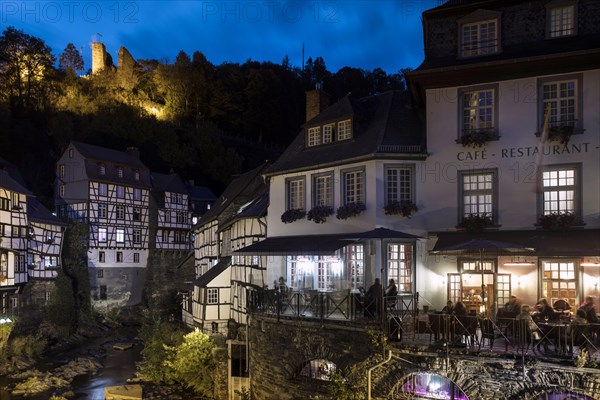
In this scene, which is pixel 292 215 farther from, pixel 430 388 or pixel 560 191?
pixel 560 191

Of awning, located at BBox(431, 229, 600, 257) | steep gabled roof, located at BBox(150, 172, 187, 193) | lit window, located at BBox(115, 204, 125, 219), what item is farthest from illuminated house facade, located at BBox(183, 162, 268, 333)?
steep gabled roof, located at BBox(150, 172, 187, 193)

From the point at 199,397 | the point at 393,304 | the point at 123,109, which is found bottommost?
the point at 199,397

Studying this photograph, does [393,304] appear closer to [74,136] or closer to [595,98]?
[595,98]

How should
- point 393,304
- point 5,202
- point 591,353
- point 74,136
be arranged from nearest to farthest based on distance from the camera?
point 591,353
point 393,304
point 5,202
point 74,136

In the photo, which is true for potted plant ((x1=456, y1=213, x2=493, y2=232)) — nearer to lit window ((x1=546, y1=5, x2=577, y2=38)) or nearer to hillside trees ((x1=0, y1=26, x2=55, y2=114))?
lit window ((x1=546, y1=5, x2=577, y2=38))

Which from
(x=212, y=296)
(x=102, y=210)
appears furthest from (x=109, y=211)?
(x=212, y=296)

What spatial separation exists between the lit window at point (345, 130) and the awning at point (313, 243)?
376 centimetres

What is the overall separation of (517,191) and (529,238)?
1.55 meters

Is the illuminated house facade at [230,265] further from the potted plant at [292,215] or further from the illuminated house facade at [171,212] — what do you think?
the illuminated house facade at [171,212]

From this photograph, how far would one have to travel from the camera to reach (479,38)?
17750 millimetres

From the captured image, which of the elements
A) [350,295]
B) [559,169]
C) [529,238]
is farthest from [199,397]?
[559,169]

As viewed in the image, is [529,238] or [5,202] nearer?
[529,238]

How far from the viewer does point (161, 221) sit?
4825cm

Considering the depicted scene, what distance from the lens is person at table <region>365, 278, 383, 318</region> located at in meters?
14.6
